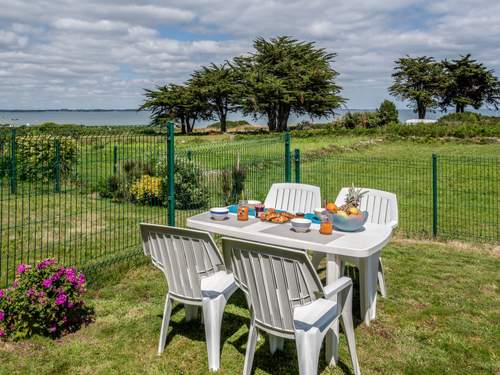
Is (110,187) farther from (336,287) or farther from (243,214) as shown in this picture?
(336,287)

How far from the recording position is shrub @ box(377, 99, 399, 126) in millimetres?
33375

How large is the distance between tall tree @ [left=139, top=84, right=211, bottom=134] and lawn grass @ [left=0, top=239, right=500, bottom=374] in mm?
32696

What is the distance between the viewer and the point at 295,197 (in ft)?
18.6

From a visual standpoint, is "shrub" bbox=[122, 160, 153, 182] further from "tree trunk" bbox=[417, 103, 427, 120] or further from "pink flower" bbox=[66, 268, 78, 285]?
"tree trunk" bbox=[417, 103, 427, 120]

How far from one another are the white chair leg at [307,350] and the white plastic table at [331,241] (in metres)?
0.64

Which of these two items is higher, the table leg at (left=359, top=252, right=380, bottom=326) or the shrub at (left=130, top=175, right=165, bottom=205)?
the shrub at (left=130, top=175, right=165, bottom=205)

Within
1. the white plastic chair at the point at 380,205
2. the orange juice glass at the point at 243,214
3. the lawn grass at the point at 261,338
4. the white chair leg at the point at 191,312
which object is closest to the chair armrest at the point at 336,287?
the lawn grass at the point at 261,338

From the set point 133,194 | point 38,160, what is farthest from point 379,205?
point 38,160

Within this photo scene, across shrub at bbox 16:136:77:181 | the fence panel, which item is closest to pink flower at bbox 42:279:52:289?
the fence panel

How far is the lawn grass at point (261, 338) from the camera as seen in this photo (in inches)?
131

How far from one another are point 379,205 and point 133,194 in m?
4.71

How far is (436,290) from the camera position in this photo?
15.9 ft

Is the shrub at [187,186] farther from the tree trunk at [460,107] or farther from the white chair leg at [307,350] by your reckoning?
the tree trunk at [460,107]

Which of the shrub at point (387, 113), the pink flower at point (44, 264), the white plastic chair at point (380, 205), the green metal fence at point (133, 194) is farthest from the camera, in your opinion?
the shrub at point (387, 113)
